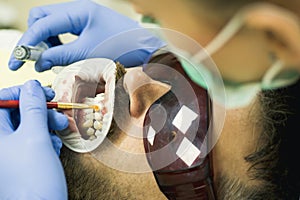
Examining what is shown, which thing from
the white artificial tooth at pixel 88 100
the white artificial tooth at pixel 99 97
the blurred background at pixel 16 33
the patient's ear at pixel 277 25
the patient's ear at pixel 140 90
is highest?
the patient's ear at pixel 277 25

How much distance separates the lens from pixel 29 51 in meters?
1.03

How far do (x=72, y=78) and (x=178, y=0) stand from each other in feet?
1.19

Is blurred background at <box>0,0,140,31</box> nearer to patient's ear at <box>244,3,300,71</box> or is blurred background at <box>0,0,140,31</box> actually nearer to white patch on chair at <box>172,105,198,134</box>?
white patch on chair at <box>172,105,198,134</box>

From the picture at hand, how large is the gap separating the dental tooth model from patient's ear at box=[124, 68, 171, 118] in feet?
0.09

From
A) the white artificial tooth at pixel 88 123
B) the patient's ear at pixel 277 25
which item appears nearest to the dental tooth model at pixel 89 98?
the white artificial tooth at pixel 88 123

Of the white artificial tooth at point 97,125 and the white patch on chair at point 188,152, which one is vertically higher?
the white patch on chair at point 188,152

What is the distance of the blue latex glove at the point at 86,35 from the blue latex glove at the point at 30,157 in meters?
0.15

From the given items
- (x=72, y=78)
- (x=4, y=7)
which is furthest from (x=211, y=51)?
(x=4, y=7)

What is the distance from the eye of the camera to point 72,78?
1029 millimetres

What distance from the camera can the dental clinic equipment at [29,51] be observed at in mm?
998

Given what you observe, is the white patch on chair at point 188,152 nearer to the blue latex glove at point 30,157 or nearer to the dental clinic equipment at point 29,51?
the blue latex glove at point 30,157

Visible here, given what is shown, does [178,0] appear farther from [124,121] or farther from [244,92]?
[124,121]

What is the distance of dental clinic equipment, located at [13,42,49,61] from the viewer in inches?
39.3

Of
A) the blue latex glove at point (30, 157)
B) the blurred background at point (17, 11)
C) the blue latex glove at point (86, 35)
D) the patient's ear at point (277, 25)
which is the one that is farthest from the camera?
the blurred background at point (17, 11)
